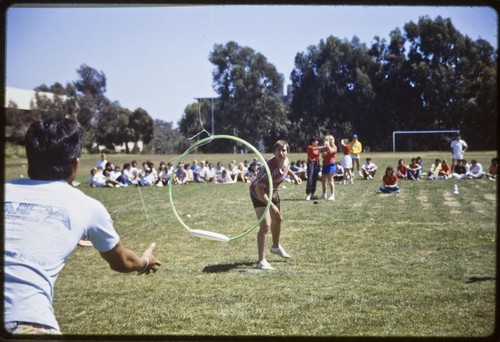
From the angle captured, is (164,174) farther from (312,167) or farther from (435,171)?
(435,171)

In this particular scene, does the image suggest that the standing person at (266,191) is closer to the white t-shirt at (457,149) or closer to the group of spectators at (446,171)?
the group of spectators at (446,171)

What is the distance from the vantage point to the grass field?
4.87 meters

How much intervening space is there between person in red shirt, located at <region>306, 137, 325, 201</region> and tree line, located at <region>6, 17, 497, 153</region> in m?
15.7

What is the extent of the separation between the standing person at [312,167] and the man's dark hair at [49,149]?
11.7 metres

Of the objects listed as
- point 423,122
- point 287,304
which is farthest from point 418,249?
point 423,122

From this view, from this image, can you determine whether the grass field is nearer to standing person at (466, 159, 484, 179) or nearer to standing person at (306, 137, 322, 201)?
standing person at (306, 137, 322, 201)

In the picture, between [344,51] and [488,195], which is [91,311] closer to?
[488,195]

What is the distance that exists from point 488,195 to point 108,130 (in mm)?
36096

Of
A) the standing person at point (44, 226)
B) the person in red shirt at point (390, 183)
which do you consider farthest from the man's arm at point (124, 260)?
the person in red shirt at point (390, 183)

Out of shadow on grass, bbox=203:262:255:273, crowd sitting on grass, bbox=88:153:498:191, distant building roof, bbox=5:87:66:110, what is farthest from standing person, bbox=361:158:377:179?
distant building roof, bbox=5:87:66:110

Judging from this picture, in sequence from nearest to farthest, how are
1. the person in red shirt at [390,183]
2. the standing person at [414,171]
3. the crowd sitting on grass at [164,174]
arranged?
the person in red shirt at [390,183], the standing person at [414,171], the crowd sitting on grass at [164,174]

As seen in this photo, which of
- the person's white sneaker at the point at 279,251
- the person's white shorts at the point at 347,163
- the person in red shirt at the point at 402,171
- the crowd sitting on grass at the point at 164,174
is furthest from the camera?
the crowd sitting on grass at the point at 164,174

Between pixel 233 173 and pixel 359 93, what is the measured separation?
17101 millimetres

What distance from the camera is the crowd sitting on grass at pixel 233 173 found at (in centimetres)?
1881
